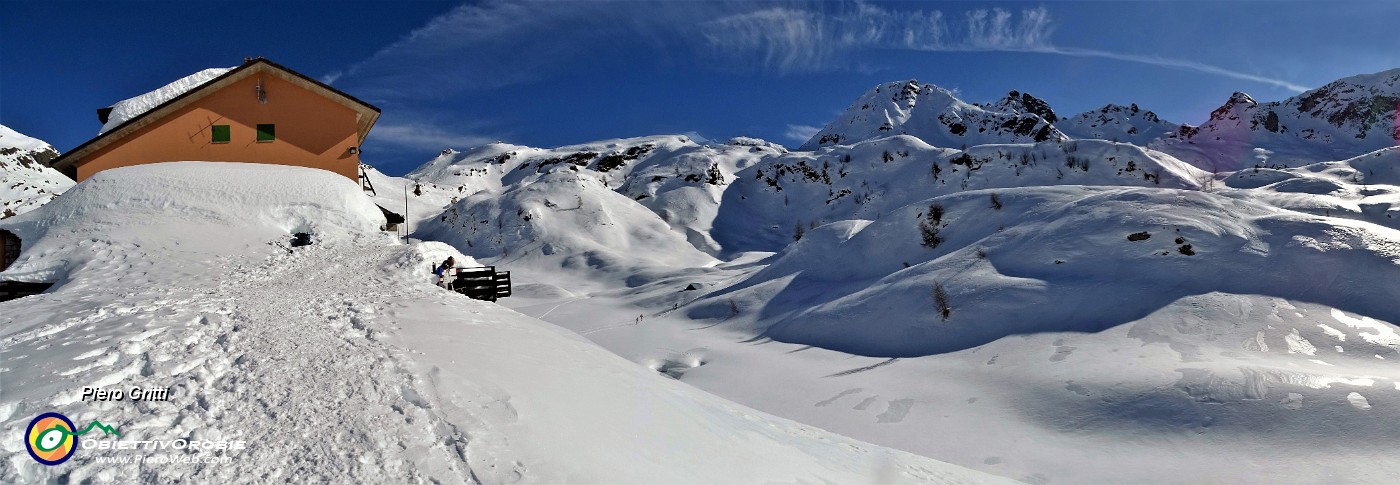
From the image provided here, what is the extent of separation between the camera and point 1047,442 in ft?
25.4

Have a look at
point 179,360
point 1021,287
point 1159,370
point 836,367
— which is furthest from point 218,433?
point 1021,287

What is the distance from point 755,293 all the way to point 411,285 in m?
9.83

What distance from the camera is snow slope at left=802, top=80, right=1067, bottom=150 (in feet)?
210

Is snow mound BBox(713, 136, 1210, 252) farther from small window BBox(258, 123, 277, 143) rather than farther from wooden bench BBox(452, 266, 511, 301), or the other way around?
small window BBox(258, 123, 277, 143)

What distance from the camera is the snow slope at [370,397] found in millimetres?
3631

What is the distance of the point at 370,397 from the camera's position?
4512mm

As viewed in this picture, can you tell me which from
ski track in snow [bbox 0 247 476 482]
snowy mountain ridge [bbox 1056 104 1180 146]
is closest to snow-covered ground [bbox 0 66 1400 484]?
ski track in snow [bbox 0 247 476 482]

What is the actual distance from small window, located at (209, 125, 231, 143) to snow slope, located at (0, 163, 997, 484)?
12121mm

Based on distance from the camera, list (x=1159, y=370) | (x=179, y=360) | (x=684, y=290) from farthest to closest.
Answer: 1. (x=684, y=290)
2. (x=1159, y=370)
3. (x=179, y=360)

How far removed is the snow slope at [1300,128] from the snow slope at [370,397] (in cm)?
5708

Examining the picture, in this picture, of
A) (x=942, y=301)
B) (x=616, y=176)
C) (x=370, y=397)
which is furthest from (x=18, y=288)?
(x=616, y=176)

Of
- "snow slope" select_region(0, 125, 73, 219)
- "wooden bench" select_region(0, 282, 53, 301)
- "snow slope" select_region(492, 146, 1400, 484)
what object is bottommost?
"snow slope" select_region(492, 146, 1400, 484)

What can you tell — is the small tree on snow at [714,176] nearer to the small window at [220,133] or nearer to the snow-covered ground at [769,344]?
the snow-covered ground at [769,344]

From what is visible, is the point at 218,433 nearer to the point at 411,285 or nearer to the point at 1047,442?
the point at 411,285
